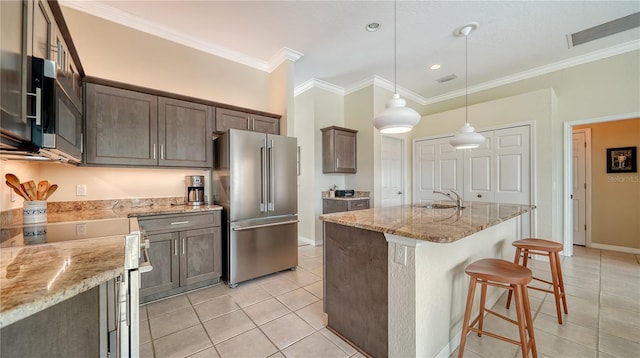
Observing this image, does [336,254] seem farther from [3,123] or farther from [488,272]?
[3,123]

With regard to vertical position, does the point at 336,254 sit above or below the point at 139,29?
below

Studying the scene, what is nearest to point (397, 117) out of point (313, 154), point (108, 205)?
point (313, 154)

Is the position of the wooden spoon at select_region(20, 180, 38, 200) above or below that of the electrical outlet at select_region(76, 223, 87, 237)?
above

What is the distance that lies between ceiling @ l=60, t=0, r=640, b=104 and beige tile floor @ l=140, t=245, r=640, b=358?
3.05 metres

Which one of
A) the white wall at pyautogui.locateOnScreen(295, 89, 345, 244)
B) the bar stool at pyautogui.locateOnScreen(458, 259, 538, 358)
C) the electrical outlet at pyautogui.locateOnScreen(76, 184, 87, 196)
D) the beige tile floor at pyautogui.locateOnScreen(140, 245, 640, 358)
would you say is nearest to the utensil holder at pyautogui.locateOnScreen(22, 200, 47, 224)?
the electrical outlet at pyautogui.locateOnScreen(76, 184, 87, 196)

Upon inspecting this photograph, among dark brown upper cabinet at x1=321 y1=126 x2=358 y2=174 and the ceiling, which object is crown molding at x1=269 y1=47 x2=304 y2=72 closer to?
the ceiling

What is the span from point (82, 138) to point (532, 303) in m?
4.59

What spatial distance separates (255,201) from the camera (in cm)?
286

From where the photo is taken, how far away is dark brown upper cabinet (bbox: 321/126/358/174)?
439 centimetres

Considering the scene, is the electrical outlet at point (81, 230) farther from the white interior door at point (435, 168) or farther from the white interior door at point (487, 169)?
the white interior door at point (487, 169)

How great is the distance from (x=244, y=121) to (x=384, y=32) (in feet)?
6.95

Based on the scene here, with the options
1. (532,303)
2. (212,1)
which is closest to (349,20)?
(212,1)

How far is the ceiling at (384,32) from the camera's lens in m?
2.56

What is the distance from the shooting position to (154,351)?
171cm
